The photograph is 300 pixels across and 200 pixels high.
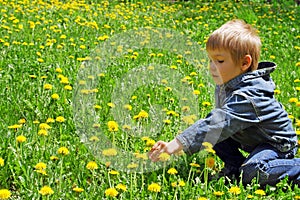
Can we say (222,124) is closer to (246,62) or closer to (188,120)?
(246,62)

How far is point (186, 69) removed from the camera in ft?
13.2

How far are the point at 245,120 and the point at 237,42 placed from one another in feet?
1.23

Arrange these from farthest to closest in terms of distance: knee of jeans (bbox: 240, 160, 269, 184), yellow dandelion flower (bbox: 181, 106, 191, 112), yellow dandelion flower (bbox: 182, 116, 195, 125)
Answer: yellow dandelion flower (bbox: 181, 106, 191, 112) < yellow dandelion flower (bbox: 182, 116, 195, 125) < knee of jeans (bbox: 240, 160, 269, 184)

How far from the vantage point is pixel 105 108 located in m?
3.04

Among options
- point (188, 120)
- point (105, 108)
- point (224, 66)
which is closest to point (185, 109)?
point (188, 120)

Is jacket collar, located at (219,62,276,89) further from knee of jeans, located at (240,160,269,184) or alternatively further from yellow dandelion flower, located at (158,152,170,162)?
yellow dandelion flower, located at (158,152,170,162)

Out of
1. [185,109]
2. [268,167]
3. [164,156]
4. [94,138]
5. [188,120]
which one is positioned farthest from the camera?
[185,109]

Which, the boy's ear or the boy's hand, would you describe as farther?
the boy's ear

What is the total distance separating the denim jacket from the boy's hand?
0.10ft

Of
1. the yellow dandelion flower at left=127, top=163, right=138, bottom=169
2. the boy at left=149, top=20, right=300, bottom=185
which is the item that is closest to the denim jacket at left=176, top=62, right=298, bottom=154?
the boy at left=149, top=20, right=300, bottom=185

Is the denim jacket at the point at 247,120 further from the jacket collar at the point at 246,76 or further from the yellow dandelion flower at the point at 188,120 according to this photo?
the yellow dandelion flower at the point at 188,120

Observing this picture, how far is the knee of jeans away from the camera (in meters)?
2.33

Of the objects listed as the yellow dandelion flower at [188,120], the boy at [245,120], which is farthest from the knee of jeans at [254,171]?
the yellow dandelion flower at [188,120]

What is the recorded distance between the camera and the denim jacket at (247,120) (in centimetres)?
229
